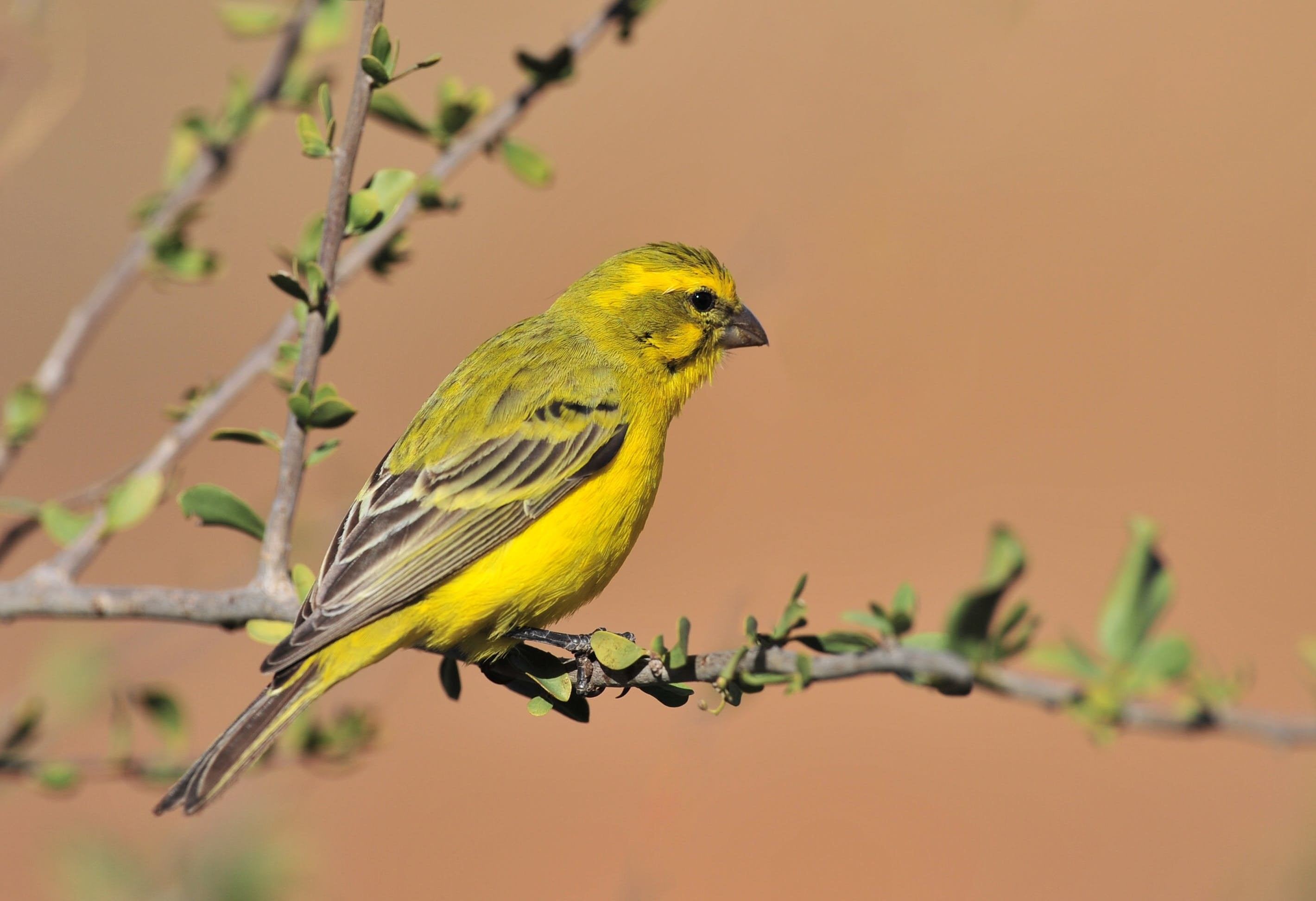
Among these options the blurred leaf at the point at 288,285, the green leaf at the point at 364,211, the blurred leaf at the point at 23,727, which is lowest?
the blurred leaf at the point at 23,727

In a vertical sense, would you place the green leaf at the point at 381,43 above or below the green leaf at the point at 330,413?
above

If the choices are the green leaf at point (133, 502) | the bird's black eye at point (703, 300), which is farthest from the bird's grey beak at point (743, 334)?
the green leaf at point (133, 502)

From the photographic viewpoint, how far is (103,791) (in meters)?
9.65

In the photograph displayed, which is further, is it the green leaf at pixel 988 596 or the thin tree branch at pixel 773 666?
the green leaf at pixel 988 596

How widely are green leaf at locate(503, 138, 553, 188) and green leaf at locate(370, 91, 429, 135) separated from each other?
0.79ft

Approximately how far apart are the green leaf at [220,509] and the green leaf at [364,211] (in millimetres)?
713

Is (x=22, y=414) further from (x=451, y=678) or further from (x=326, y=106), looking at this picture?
(x=451, y=678)

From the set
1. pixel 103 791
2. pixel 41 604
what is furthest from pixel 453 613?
pixel 103 791

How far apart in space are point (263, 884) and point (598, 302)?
2.46 metres

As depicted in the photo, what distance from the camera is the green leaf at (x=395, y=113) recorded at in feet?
10.3

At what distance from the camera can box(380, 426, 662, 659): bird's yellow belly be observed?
3475 millimetres

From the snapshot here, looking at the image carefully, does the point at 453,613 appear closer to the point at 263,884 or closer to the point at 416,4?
the point at 263,884

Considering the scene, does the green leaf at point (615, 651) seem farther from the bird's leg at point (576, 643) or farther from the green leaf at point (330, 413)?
the green leaf at point (330, 413)

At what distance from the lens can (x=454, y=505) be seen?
12.2 ft
